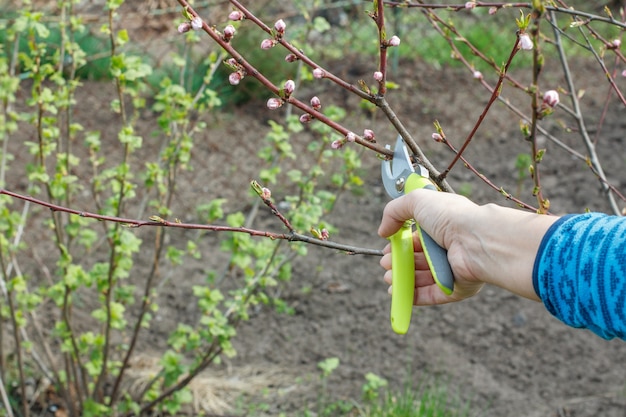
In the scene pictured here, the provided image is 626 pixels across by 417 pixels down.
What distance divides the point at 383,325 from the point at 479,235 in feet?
8.06

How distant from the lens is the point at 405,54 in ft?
21.7

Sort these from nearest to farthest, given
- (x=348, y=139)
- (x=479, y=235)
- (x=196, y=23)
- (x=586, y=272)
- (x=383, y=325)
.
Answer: (x=586, y=272)
(x=479, y=235)
(x=196, y=23)
(x=348, y=139)
(x=383, y=325)

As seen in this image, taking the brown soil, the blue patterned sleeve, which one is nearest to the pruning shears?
the blue patterned sleeve

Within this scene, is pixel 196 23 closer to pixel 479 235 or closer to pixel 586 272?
pixel 479 235

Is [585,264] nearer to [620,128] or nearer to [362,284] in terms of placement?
[362,284]

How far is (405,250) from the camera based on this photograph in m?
1.54

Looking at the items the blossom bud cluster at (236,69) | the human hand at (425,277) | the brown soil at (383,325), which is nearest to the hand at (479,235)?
the human hand at (425,277)

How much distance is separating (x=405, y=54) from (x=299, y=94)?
4.39 ft

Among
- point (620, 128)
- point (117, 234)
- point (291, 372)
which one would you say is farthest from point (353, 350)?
point (620, 128)

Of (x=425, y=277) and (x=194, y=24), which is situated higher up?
(x=194, y=24)

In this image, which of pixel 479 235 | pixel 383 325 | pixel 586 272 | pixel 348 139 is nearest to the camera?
pixel 586 272

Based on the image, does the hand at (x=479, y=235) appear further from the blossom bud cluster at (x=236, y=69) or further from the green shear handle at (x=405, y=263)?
the blossom bud cluster at (x=236, y=69)

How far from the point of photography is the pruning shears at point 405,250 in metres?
1.39

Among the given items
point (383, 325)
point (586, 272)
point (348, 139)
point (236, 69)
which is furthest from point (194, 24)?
point (383, 325)
